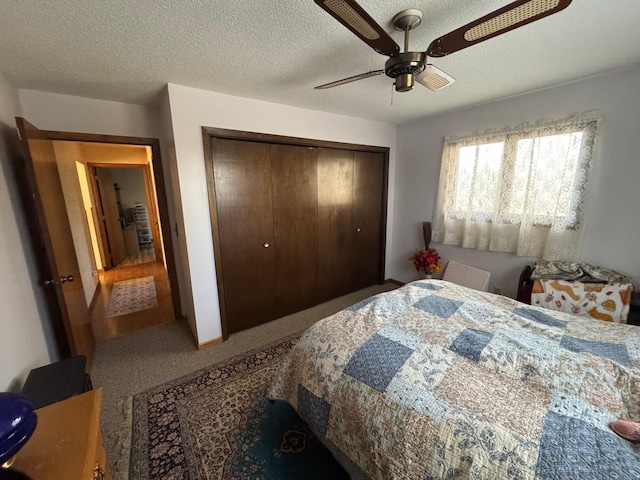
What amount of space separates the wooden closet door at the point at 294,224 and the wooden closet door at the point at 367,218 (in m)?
0.69

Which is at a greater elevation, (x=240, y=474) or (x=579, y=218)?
(x=579, y=218)

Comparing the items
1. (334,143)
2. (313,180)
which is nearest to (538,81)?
(334,143)

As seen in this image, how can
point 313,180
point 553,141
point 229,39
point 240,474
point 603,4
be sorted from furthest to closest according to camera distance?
point 313,180 → point 553,141 → point 229,39 → point 240,474 → point 603,4

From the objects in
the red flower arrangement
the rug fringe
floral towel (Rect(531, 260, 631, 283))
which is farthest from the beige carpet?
floral towel (Rect(531, 260, 631, 283))

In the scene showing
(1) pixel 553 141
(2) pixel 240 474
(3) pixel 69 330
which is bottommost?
(2) pixel 240 474

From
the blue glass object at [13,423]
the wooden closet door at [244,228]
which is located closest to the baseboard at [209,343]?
the wooden closet door at [244,228]

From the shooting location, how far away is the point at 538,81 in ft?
6.86

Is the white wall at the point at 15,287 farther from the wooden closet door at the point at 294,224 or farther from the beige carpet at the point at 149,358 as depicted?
the wooden closet door at the point at 294,224

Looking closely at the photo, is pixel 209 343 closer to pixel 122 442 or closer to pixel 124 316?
pixel 122 442

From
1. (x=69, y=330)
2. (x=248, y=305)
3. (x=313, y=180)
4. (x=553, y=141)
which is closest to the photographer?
(x=69, y=330)

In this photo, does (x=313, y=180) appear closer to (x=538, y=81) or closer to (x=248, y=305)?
(x=248, y=305)

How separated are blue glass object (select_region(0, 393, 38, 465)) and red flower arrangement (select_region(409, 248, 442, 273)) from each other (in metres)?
3.31

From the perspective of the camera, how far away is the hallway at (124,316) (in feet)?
9.09

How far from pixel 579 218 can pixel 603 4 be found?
164 centimetres
